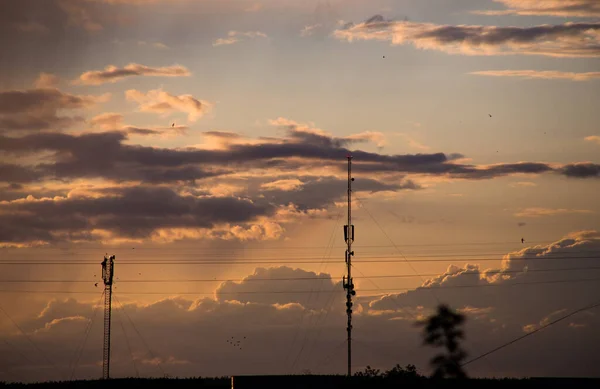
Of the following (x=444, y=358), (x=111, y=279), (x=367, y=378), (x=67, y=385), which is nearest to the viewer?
(x=444, y=358)

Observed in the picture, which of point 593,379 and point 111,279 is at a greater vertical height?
point 111,279

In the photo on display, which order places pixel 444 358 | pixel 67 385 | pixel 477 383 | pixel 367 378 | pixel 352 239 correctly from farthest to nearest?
pixel 67 385 < pixel 352 239 < pixel 367 378 < pixel 477 383 < pixel 444 358

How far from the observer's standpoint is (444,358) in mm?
112938

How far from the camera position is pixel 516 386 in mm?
119500

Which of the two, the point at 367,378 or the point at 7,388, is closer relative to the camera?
the point at 367,378

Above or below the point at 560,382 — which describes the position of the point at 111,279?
above

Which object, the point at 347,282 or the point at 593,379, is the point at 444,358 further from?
the point at 347,282

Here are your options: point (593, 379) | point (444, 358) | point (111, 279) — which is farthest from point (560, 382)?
point (111, 279)

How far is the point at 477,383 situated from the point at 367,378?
17.3 metres

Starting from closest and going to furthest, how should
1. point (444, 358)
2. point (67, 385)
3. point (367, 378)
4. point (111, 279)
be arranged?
point (444, 358), point (367, 378), point (111, 279), point (67, 385)

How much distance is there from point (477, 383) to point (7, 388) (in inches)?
3321

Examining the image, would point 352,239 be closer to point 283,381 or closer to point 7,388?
point 283,381

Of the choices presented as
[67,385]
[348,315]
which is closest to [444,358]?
[348,315]

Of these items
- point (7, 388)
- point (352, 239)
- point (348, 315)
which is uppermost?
point (352, 239)
